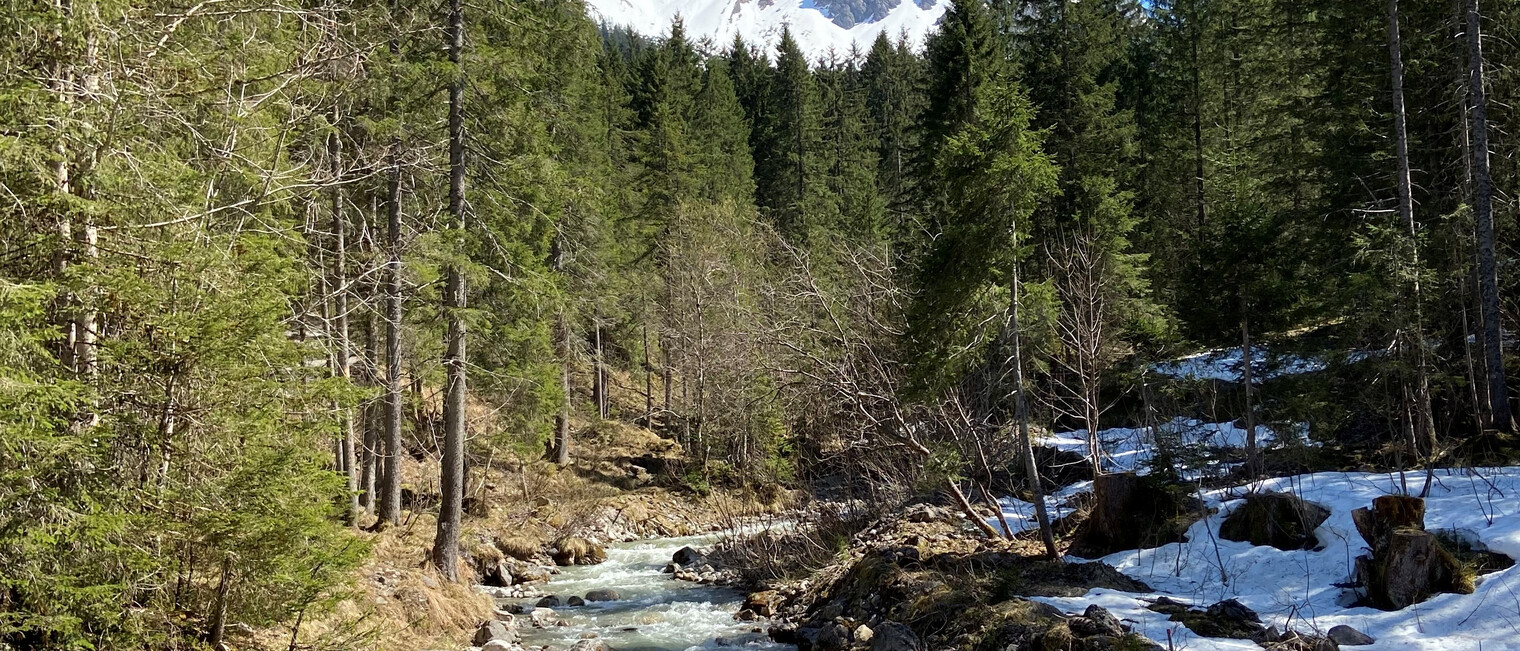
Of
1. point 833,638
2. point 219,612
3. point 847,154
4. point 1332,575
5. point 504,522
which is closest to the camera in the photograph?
point 219,612

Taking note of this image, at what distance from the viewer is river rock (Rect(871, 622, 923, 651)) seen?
9854 millimetres

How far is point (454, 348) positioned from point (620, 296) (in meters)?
14.5

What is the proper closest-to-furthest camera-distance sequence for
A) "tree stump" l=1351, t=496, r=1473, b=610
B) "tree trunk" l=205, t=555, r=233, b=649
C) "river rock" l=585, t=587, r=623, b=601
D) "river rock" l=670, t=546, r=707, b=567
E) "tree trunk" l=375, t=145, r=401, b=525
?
1. "tree trunk" l=205, t=555, r=233, b=649
2. "tree stump" l=1351, t=496, r=1473, b=610
3. "tree trunk" l=375, t=145, r=401, b=525
4. "river rock" l=585, t=587, r=623, b=601
5. "river rock" l=670, t=546, r=707, b=567

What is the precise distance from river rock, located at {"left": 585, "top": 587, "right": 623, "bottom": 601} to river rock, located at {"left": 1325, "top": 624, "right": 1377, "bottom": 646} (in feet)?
35.8

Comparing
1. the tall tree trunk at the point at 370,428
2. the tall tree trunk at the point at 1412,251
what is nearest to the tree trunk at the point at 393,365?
the tall tree trunk at the point at 370,428

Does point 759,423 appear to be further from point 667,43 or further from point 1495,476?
point 667,43

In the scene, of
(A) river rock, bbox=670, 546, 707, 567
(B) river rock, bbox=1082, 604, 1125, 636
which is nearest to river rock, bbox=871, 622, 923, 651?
(B) river rock, bbox=1082, 604, 1125, 636

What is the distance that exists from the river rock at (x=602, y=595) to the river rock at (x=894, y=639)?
258 inches

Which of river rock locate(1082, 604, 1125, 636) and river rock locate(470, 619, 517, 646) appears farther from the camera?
river rock locate(470, 619, 517, 646)

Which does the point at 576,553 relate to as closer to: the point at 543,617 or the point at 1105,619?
the point at 543,617

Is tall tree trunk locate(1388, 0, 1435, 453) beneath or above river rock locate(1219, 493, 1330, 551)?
above

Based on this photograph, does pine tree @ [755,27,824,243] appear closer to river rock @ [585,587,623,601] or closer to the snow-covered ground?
river rock @ [585,587,623,601]

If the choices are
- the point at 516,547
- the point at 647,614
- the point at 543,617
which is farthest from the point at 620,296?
the point at 543,617

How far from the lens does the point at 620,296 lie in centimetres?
2772
